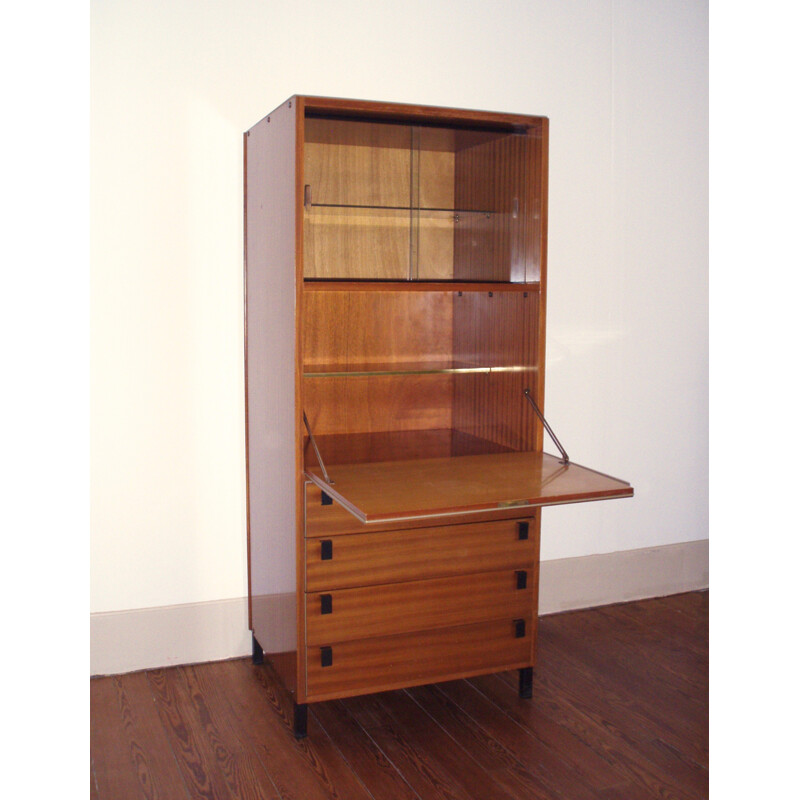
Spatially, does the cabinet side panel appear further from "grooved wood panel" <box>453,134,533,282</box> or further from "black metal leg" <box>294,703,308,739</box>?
"grooved wood panel" <box>453,134,533,282</box>

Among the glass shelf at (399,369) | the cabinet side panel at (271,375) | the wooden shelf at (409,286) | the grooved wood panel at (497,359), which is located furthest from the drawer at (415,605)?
the wooden shelf at (409,286)

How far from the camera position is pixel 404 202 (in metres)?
2.87

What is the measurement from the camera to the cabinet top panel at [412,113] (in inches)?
99.7

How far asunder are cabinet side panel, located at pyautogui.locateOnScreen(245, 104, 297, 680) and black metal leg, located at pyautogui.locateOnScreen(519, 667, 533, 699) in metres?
0.82

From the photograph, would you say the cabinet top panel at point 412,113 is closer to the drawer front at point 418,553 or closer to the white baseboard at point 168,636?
the drawer front at point 418,553

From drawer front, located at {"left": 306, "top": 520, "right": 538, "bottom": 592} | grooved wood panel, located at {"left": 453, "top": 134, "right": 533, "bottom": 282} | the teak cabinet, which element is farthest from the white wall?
drawer front, located at {"left": 306, "top": 520, "right": 538, "bottom": 592}

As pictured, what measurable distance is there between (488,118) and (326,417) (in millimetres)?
1223

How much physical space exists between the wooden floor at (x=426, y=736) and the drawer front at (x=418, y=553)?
0.48 metres

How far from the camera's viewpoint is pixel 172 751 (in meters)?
2.57

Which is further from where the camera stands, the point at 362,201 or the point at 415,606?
the point at 362,201

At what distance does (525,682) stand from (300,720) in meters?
0.80

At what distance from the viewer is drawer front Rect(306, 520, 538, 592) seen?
8.71 ft

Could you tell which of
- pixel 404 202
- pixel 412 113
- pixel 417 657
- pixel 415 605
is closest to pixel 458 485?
pixel 415 605

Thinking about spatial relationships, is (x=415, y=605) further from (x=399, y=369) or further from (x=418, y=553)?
(x=399, y=369)
